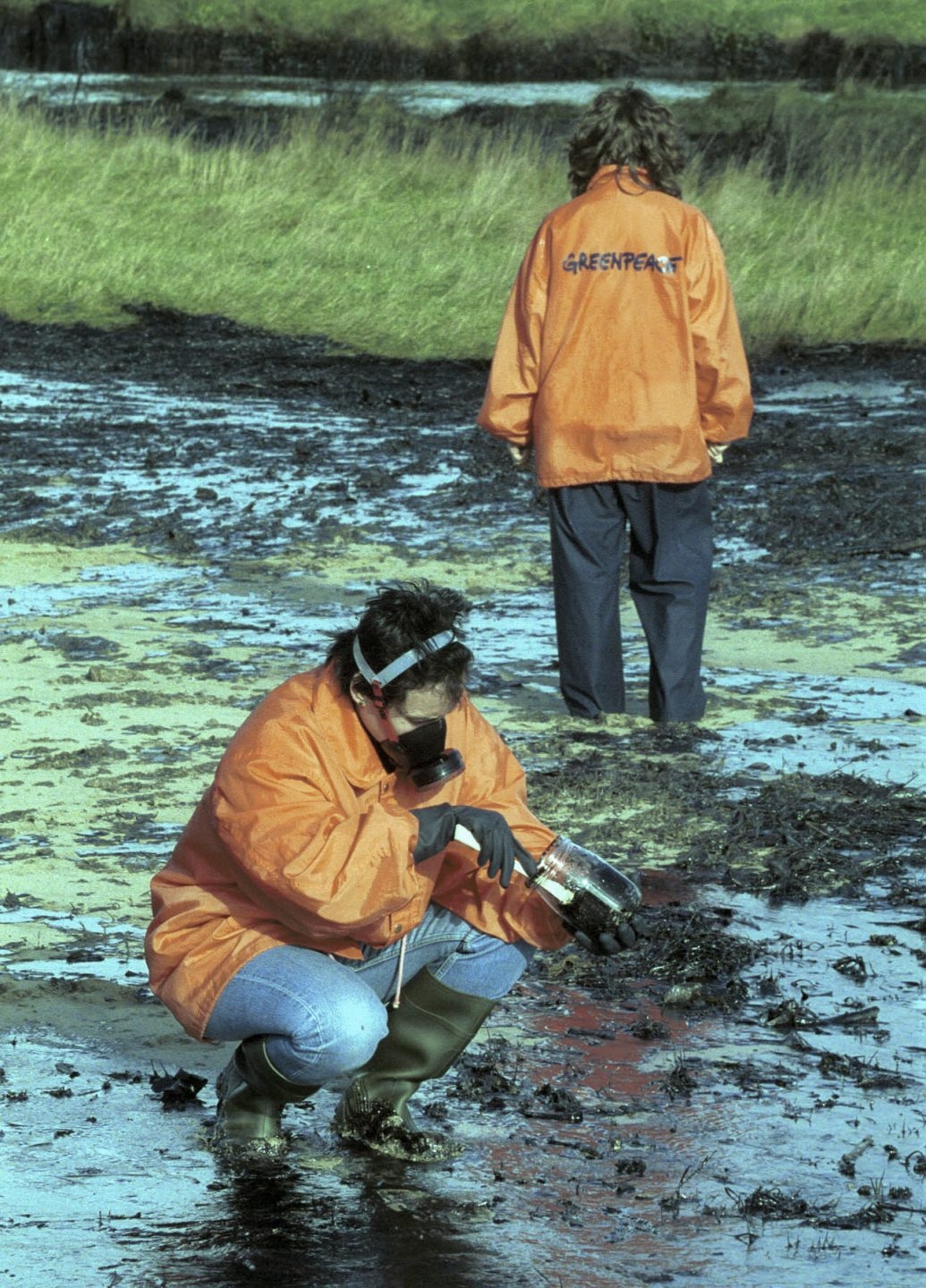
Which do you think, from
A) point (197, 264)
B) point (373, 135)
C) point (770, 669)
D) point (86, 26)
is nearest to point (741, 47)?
point (86, 26)

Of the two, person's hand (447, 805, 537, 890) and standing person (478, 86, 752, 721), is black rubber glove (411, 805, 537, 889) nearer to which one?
person's hand (447, 805, 537, 890)

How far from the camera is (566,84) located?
4081cm

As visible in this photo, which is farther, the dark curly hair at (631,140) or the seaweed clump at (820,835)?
the dark curly hair at (631,140)

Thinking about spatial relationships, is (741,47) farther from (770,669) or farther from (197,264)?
(770,669)

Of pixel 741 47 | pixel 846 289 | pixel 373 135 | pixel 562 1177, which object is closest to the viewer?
pixel 562 1177

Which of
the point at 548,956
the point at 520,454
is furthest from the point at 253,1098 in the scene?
the point at 520,454

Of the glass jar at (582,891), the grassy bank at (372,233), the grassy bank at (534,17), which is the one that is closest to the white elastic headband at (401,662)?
the glass jar at (582,891)

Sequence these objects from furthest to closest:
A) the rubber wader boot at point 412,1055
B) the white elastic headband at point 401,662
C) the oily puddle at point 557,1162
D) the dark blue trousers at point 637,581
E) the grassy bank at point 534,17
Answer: the grassy bank at point 534,17
the dark blue trousers at point 637,581
the rubber wader boot at point 412,1055
the white elastic headband at point 401,662
the oily puddle at point 557,1162

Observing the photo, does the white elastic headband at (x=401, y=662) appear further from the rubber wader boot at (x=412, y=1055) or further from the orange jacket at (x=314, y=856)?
the rubber wader boot at (x=412, y=1055)

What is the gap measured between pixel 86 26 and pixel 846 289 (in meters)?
29.9

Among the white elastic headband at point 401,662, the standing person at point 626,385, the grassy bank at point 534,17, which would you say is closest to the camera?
the white elastic headband at point 401,662

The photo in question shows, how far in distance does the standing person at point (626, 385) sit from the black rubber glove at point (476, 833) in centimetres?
316

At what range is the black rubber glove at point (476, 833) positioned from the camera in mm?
3910

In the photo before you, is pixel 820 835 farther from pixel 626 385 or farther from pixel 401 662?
pixel 401 662
